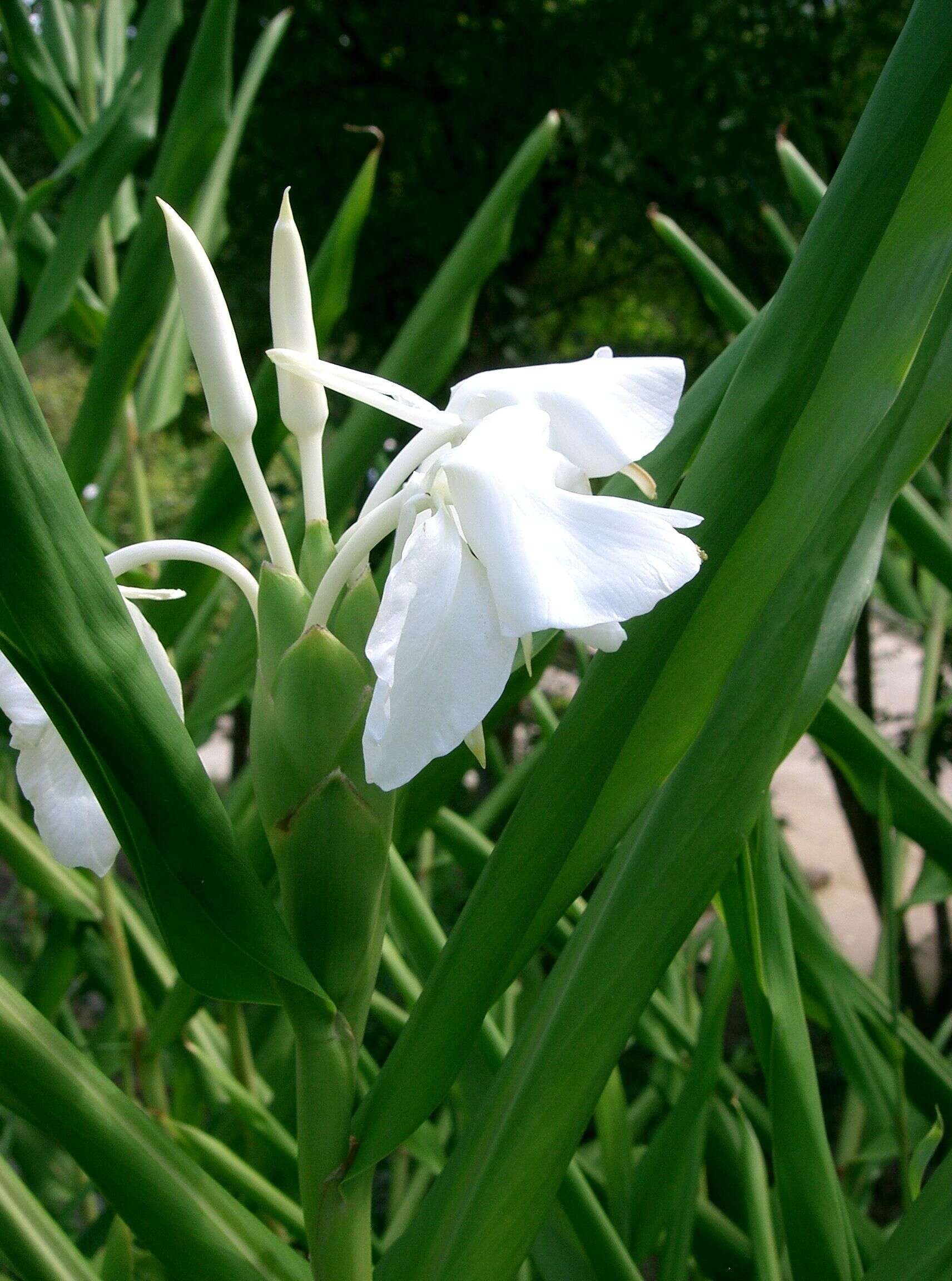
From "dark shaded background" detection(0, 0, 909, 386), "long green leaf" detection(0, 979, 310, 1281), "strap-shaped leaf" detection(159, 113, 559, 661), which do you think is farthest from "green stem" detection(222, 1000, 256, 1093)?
"dark shaded background" detection(0, 0, 909, 386)

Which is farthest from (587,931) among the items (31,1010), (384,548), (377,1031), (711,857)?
(377,1031)

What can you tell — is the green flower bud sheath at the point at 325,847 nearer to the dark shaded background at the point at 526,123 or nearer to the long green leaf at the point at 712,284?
the long green leaf at the point at 712,284

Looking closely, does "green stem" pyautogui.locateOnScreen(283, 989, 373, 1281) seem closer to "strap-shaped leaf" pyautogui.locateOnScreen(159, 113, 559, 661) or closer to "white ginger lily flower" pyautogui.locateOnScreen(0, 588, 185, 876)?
"white ginger lily flower" pyautogui.locateOnScreen(0, 588, 185, 876)

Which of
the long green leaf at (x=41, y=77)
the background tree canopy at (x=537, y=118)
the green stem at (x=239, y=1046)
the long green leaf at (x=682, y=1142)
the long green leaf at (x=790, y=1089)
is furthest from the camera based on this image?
the background tree canopy at (x=537, y=118)

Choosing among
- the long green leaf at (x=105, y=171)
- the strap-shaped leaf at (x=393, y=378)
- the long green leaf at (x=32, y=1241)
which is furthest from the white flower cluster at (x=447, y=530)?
the long green leaf at (x=105, y=171)

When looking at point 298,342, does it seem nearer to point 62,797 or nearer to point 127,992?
point 62,797

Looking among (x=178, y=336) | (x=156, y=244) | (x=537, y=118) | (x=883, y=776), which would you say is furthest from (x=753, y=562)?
(x=537, y=118)
